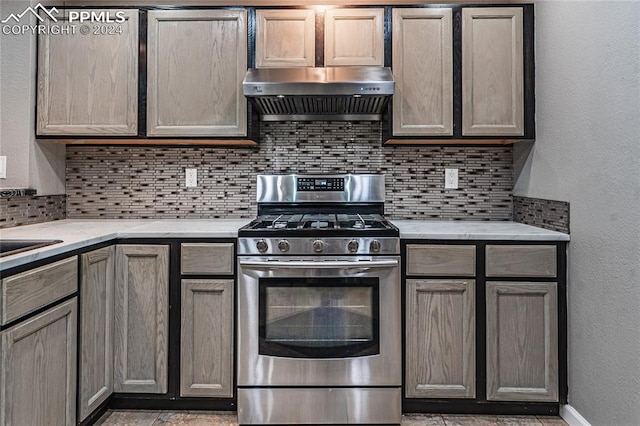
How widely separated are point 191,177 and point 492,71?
186cm

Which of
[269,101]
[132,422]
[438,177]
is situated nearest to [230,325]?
[132,422]

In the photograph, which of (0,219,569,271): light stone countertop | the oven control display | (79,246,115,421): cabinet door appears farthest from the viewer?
the oven control display

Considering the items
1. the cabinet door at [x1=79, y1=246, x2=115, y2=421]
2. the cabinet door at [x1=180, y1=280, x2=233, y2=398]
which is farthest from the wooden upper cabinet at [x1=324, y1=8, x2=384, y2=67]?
the cabinet door at [x1=79, y1=246, x2=115, y2=421]

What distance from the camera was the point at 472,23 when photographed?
2.35 metres

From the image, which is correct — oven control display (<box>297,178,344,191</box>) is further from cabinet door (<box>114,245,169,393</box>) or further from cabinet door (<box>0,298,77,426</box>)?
cabinet door (<box>0,298,77,426</box>)

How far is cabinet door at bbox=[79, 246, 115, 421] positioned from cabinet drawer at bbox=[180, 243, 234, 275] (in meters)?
0.34

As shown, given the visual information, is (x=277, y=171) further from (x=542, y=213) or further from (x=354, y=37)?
(x=542, y=213)

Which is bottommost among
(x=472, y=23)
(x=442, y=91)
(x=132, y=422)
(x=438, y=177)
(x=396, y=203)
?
(x=132, y=422)

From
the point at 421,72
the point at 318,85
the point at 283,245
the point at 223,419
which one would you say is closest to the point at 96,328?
the point at 223,419

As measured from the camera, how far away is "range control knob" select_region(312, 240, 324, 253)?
197 centimetres

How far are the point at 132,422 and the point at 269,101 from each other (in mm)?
1732

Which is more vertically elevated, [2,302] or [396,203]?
[396,203]

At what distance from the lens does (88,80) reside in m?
2.38

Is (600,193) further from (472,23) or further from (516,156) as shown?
(472,23)
